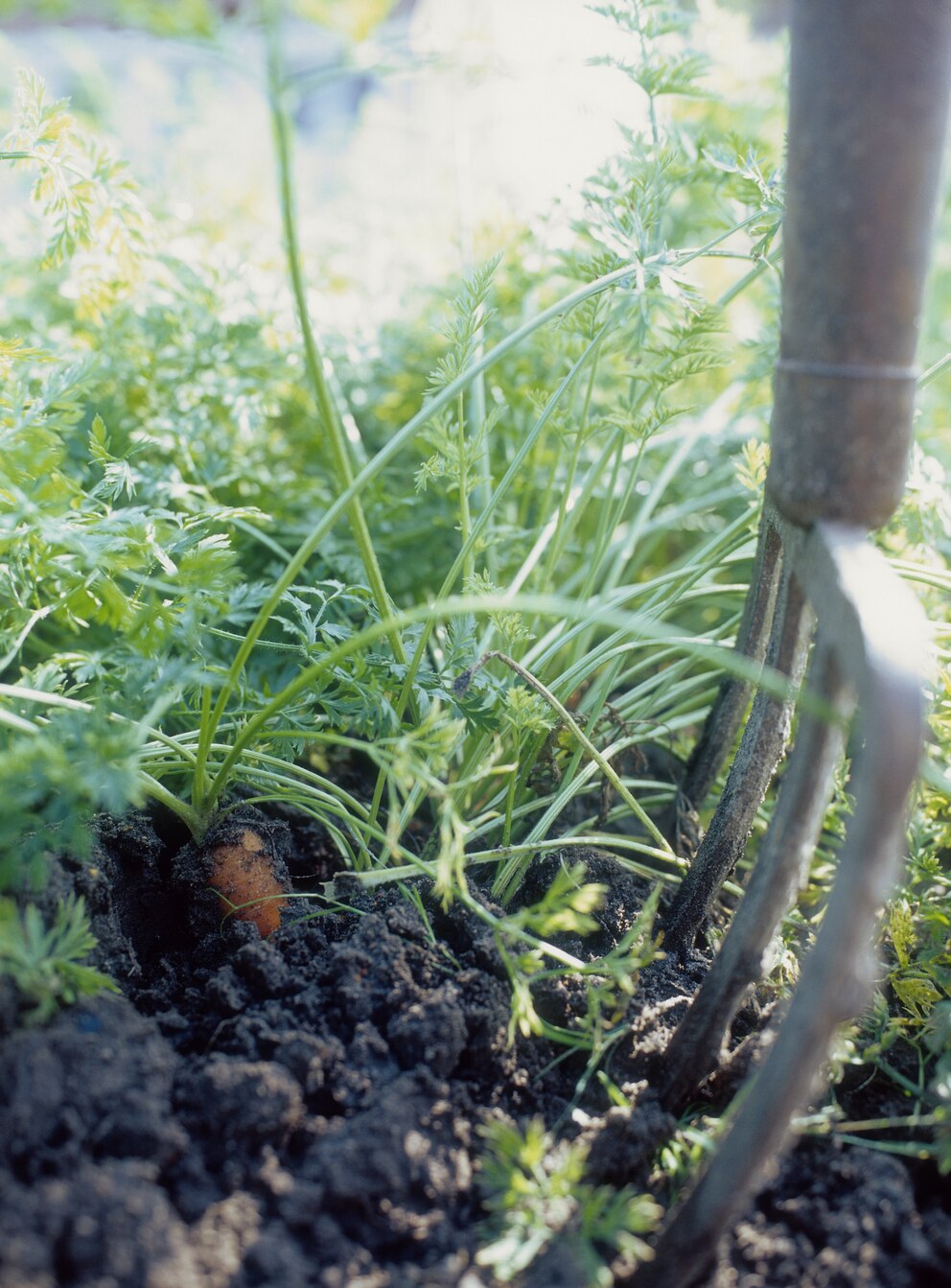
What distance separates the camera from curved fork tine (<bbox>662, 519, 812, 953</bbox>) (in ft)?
2.67

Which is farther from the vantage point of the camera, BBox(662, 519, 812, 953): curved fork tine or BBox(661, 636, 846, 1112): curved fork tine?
BBox(662, 519, 812, 953): curved fork tine

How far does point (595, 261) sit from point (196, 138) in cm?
210

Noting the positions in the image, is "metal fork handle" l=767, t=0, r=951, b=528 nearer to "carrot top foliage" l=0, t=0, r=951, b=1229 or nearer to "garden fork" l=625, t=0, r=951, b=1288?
"garden fork" l=625, t=0, r=951, b=1288

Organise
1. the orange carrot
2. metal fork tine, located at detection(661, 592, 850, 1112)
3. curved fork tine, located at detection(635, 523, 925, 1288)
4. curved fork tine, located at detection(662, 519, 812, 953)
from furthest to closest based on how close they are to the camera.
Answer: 1. the orange carrot
2. curved fork tine, located at detection(662, 519, 812, 953)
3. metal fork tine, located at detection(661, 592, 850, 1112)
4. curved fork tine, located at detection(635, 523, 925, 1288)

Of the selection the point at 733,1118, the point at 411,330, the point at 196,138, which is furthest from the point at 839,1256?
the point at 196,138

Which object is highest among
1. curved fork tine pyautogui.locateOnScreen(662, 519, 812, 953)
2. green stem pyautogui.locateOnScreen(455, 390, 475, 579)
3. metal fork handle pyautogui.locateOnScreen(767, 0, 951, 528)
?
metal fork handle pyautogui.locateOnScreen(767, 0, 951, 528)

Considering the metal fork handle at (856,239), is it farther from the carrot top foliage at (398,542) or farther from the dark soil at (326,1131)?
the dark soil at (326,1131)

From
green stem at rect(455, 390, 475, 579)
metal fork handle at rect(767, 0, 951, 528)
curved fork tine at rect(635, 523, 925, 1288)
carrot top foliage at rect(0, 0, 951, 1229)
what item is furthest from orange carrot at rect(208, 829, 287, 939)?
metal fork handle at rect(767, 0, 951, 528)

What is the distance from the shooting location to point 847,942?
1.93 feet

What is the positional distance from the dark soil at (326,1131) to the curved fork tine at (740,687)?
11.6 inches

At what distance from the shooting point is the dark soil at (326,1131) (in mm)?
614

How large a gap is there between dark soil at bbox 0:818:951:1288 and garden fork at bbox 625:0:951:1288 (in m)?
0.11

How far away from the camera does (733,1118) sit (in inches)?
25.7

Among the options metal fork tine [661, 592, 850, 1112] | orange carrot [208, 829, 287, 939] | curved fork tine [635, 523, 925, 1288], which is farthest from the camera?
orange carrot [208, 829, 287, 939]
